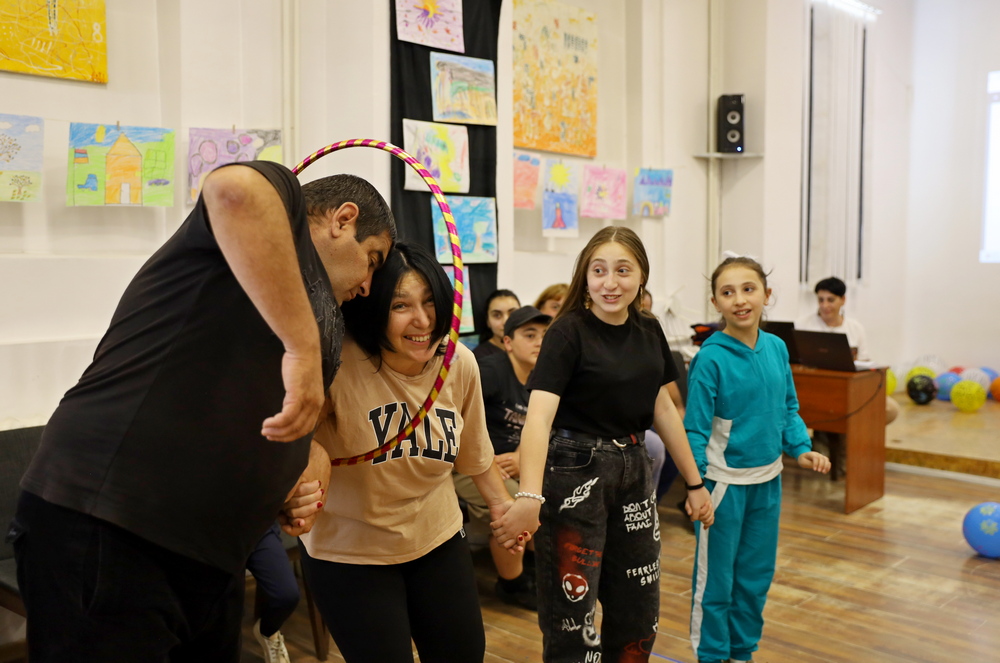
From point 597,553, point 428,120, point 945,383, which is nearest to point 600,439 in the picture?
point 597,553

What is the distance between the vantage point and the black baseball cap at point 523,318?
12.7 ft

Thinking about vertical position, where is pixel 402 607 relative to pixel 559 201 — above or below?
below

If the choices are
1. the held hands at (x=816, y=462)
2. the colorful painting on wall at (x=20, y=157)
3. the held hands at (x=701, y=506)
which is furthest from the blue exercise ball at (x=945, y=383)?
the colorful painting on wall at (x=20, y=157)

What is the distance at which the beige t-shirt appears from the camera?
69.9 inches

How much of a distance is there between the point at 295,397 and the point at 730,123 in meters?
6.61

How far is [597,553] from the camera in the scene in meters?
2.36

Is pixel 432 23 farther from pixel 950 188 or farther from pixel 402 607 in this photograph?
pixel 950 188

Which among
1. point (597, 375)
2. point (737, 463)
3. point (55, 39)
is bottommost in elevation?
point (737, 463)

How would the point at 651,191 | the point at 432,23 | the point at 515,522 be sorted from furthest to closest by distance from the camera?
the point at 651,191, the point at 432,23, the point at 515,522

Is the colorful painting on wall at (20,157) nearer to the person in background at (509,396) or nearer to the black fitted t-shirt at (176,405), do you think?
the person in background at (509,396)

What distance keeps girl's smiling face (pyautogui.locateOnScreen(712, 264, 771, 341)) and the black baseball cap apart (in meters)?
1.05

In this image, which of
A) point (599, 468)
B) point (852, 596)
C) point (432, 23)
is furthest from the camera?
point (432, 23)

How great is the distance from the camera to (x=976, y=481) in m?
5.86

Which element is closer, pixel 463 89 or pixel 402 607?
pixel 402 607
